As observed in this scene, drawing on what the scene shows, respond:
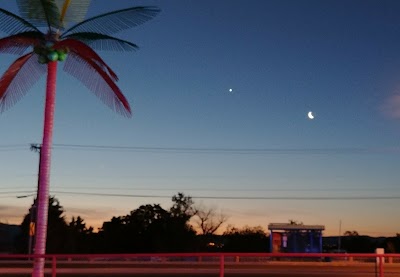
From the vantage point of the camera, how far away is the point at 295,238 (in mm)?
45188

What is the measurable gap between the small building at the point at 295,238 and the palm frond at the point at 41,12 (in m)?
30.8

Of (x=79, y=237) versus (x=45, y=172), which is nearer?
(x=45, y=172)

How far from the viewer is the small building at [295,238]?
4509cm

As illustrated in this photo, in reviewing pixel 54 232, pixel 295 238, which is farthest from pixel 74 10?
pixel 54 232

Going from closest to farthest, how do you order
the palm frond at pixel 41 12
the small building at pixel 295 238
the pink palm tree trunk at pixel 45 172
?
the palm frond at pixel 41 12 < the pink palm tree trunk at pixel 45 172 < the small building at pixel 295 238

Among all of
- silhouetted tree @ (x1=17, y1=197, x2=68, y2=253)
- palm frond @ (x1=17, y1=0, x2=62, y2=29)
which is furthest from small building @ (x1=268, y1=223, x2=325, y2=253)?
palm frond @ (x1=17, y1=0, x2=62, y2=29)

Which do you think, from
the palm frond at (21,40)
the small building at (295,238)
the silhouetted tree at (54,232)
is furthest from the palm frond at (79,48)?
the silhouetted tree at (54,232)

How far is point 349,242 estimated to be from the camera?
77875 millimetres

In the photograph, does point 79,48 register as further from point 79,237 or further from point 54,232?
point 79,237

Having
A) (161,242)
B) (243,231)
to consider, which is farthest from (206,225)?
(161,242)

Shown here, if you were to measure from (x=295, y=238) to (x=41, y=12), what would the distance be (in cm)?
3179

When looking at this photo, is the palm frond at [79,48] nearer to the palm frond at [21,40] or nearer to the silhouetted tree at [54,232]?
the palm frond at [21,40]

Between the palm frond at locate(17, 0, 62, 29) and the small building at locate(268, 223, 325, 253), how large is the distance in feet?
101

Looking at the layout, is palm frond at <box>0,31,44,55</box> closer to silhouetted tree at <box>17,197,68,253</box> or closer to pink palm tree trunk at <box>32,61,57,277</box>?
pink palm tree trunk at <box>32,61,57,277</box>
